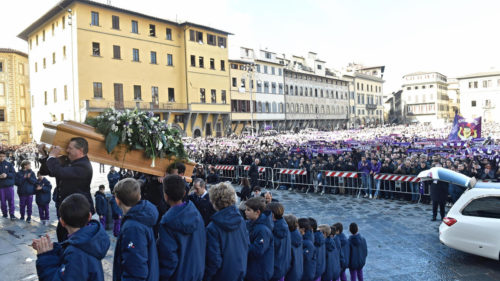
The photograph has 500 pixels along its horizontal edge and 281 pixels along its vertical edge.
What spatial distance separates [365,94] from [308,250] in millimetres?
84947

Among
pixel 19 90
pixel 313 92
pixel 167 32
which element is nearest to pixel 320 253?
pixel 167 32

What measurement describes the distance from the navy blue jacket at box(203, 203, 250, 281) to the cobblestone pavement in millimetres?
2939

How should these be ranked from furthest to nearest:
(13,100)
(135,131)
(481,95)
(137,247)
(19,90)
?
(481,95) < (19,90) < (13,100) < (135,131) < (137,247)

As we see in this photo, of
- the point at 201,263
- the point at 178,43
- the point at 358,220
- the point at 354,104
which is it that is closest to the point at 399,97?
the point at 354,104

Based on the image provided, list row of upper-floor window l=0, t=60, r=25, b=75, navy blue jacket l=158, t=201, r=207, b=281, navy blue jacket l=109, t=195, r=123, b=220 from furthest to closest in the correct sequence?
row of upper-floor window l=0, t=60, r=25, b=75, navy blue jacket l=109, t=195, r=123, b=220, navy blue jacket l=158, t=201, r=207, b=281

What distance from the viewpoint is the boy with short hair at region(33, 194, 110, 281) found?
2.65m

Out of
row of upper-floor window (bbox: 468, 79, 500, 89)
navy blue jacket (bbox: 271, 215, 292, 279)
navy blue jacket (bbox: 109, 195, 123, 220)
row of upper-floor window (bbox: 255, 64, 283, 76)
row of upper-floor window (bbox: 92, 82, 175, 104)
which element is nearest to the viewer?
navy blue jacket (bbox: 271, 215, 292, 279)

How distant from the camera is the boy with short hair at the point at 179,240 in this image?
10.5ft

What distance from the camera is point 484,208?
20.9 feet

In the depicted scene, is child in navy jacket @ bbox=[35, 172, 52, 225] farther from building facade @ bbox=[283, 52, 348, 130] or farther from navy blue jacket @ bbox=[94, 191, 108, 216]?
building facade @ bbox=[283, 52, 348, 130]

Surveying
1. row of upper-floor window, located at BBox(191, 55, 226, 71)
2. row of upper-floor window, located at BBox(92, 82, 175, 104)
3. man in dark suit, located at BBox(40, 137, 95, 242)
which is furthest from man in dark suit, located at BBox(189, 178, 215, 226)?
row of upper-floor window, located at BBox(191, 55, 226, 71)

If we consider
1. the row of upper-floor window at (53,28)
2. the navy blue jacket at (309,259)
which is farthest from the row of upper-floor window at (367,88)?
the navy blue jacket at (309,259)

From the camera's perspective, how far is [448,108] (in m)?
107

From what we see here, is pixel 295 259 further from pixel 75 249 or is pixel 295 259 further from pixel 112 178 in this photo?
pixel 112 178
